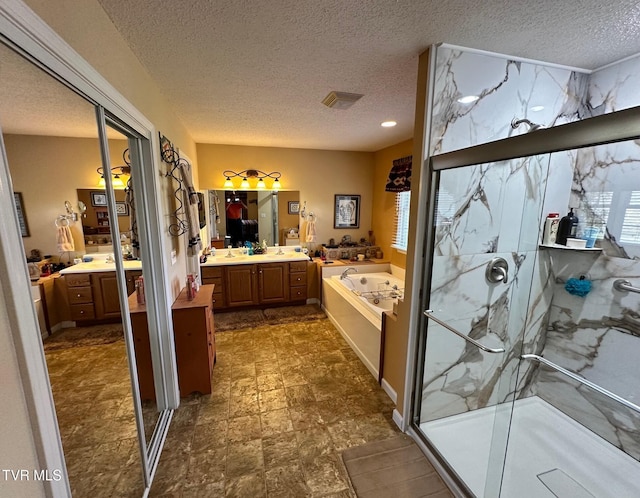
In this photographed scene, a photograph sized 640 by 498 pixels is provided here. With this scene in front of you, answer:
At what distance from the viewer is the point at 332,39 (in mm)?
1579

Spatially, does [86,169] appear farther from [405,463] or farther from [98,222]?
[405,463]

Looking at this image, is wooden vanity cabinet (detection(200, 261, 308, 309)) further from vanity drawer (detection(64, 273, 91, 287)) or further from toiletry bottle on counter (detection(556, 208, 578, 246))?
toiletry bottle on counter (detection(556, 208, 578, 246))

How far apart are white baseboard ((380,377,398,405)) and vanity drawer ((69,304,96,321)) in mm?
2176

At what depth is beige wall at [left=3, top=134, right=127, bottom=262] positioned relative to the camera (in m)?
0.87

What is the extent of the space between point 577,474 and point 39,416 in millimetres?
2862

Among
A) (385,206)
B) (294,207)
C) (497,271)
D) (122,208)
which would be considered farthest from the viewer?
(294,207)

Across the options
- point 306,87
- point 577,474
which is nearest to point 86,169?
point 306,87

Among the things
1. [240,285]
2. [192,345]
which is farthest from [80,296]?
[240,285]

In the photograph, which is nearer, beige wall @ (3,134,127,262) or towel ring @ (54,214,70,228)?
beige wall @ (3,134,127,262)

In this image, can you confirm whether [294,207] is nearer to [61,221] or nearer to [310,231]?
[310,231]

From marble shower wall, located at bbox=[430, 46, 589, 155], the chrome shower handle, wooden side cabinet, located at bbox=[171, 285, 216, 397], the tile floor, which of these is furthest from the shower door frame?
wooden side cabinet, located at bbox=[171, 285, 216, 397]

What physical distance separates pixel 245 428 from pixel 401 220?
132 inches

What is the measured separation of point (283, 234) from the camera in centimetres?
470

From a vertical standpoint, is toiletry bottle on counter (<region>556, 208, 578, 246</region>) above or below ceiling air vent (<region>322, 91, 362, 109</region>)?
below
